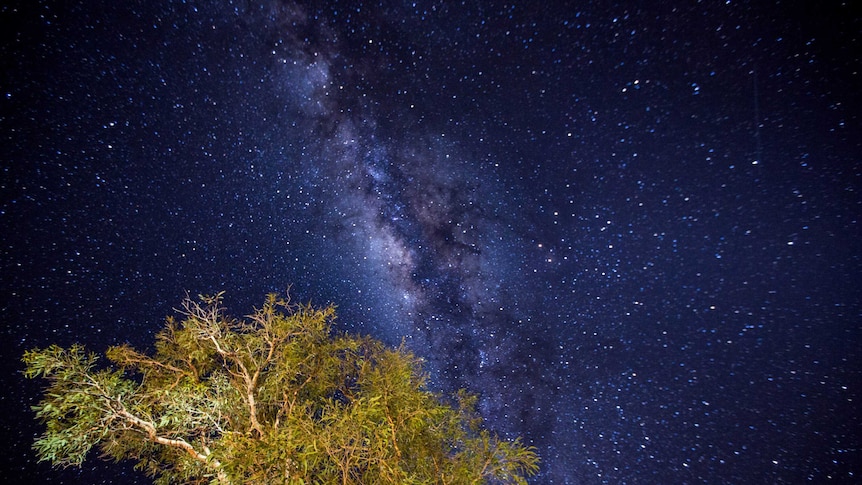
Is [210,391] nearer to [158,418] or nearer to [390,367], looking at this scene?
[158,418]

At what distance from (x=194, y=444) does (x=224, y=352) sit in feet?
3.97

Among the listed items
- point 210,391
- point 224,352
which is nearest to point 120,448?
point 210,391

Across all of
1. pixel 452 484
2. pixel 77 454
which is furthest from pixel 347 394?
pixel 77 454

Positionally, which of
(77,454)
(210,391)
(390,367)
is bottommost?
(77,454)

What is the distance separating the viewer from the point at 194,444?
14.7ft

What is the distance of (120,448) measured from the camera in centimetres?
488

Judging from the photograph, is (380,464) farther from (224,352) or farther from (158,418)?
(158,418)

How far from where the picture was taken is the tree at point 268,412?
3.62 m

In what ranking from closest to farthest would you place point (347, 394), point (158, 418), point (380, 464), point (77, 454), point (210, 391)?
point (380, 464)
point (77, 454)
point (158, 418)
point (210, 391)
point (347, 394)

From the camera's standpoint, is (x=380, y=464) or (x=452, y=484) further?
(x=452, y=484)

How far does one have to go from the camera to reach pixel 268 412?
4.98 m

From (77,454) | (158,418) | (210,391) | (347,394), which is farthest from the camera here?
(347,394)

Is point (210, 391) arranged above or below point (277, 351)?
below

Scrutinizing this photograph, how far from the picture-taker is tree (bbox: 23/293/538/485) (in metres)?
3.62
